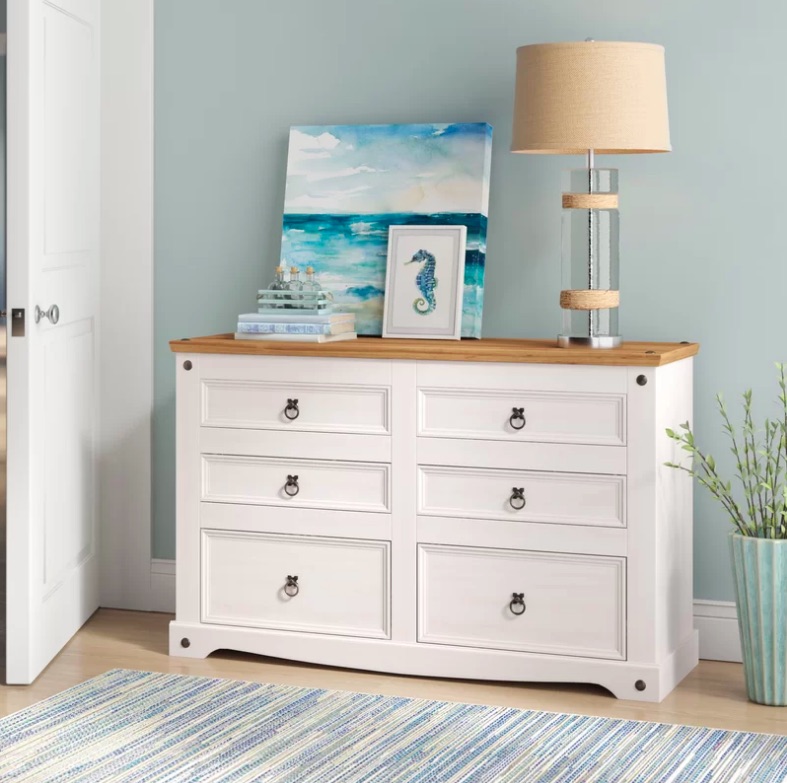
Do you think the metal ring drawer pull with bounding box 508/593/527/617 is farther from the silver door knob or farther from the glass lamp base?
the silver door knob

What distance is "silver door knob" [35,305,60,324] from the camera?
311cm

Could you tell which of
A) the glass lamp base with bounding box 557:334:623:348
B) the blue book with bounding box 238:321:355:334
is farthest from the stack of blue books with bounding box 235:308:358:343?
the glass lamp base with bounding box 557:334:623:348

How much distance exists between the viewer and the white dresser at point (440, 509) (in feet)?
9.56

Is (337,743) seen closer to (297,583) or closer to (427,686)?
(427,686)

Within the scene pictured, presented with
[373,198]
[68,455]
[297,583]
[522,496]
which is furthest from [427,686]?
[373,198]

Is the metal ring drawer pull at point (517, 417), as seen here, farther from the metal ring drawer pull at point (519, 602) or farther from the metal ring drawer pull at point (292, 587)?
the metal ring drawer pull at point (292, 587)

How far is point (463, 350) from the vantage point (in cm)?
299

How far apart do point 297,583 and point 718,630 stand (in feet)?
3.78

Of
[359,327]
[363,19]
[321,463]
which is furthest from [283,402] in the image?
[363,19]

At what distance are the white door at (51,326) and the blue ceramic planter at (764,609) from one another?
1.77m

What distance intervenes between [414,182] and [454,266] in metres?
0.28

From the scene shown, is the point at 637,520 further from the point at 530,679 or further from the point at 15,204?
the point at 15,204

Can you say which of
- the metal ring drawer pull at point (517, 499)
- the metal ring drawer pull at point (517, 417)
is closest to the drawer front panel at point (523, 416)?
the metal ring drawer pull at point (517, 417)

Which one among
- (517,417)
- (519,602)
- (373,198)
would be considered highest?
(373,198)
